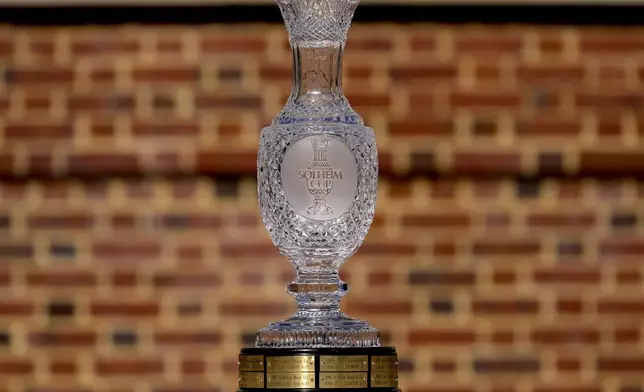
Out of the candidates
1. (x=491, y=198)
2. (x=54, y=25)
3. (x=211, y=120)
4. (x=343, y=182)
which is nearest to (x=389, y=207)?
(x=491, y=198)

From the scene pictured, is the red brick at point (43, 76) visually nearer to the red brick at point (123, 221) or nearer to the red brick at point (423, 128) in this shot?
the red brick at point (123, 221)

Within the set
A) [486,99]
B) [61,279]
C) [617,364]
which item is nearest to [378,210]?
[486,99]

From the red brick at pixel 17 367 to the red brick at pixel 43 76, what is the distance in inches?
28.7

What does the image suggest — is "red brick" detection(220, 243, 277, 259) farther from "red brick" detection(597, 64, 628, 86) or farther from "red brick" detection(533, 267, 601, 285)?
"red brick" detection(597, 64, 628, 86)

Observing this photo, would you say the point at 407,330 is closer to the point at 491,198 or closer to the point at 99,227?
the point at 491,198

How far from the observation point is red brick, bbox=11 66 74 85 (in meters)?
3.58

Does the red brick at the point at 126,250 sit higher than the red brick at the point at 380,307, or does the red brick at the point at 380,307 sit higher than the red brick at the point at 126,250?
the red brick at the point at 126,250

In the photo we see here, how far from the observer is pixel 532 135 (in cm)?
356

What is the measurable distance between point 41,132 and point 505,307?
1.30m

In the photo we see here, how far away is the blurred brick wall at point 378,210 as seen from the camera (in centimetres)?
353

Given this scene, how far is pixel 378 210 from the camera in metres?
3.52

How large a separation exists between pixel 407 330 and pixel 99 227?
0.85 meters

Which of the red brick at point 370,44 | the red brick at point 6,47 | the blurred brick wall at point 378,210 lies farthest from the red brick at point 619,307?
the red brick at point 6,47

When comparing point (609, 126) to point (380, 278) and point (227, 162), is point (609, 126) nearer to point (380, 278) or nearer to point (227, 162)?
point (380, 278)
